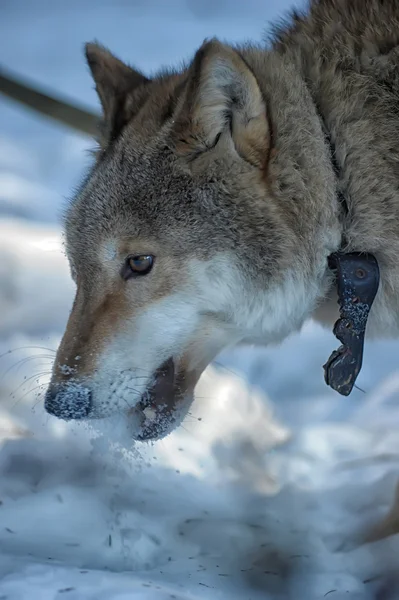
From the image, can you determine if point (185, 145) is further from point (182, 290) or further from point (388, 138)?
point (388, 138)

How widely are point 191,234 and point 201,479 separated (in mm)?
1180

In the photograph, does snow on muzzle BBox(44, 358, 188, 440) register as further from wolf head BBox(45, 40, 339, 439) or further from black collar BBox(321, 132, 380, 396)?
black collar BBox(321, 132, 380, 396)

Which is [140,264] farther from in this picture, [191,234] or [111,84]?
[111,84]

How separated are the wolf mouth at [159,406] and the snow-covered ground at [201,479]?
10 cm

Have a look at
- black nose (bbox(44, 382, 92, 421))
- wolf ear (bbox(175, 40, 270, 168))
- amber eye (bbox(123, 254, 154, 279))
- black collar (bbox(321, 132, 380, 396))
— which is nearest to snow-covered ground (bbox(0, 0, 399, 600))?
black nose (bbox(44, 382, 92, 421))

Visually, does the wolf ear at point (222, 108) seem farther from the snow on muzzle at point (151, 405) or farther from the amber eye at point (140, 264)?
the snow on muzzle at point (151, 405)

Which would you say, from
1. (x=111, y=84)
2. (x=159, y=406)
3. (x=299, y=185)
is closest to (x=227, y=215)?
(x=299, y=185)

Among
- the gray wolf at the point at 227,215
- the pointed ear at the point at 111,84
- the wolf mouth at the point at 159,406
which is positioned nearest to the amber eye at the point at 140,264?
the gray wolf at the point at 227,215

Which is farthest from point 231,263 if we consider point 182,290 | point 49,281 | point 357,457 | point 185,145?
point 49,281

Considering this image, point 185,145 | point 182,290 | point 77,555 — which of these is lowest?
point 77,555

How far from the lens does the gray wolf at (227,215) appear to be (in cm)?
205

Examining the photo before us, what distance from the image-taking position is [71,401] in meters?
2.05

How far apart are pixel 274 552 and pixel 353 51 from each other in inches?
67.4

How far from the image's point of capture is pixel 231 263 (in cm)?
206
